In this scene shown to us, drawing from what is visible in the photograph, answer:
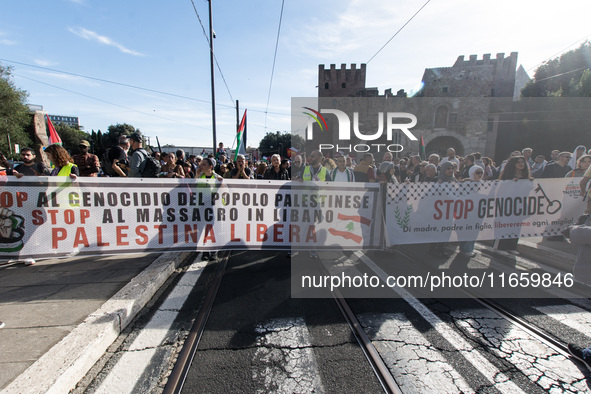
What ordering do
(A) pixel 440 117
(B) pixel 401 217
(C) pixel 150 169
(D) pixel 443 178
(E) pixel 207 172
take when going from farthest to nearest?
(A) pixel 440 117, (D) pixel 443 178, (C) pixel 150 169, (B) pixel 401 217, (E) pixel 207 172

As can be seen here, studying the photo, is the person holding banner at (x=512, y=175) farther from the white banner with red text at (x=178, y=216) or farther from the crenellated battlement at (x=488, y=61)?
the crenellated battlement at (x=488, y=61)

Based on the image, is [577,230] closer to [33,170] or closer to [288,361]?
[288,361]

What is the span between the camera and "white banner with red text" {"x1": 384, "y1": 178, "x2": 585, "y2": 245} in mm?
5238

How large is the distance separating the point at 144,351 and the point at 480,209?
18.6 feet

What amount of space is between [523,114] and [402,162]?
3510 centimetres

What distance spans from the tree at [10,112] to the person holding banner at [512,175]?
44.2 metres

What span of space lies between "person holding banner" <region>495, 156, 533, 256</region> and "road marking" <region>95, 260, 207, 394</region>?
593cm

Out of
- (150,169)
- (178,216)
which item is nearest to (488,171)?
(178,216)

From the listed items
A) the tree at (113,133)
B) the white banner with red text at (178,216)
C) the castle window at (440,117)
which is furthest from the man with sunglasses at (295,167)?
the tree at (113,133)

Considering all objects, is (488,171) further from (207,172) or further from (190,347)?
(190,347)

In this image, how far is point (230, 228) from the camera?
4895 mm

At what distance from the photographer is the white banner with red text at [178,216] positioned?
14.0 feet

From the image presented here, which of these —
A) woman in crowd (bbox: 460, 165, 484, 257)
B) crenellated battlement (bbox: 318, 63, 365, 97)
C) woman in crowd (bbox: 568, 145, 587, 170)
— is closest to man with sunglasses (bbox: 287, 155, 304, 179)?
woman in crowd (bbox: 460, 165, 484, 257)

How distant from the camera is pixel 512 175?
5.63 metres
